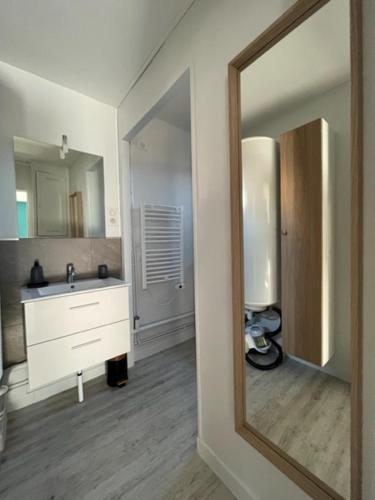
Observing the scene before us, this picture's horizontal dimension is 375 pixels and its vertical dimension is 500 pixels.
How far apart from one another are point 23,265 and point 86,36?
5.04ft

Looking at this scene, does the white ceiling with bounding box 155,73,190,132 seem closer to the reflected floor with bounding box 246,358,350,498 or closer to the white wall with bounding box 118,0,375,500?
Result: the white wall with bounding box 118,0,375,500

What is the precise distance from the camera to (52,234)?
1.72 m

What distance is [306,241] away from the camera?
30.0 inches

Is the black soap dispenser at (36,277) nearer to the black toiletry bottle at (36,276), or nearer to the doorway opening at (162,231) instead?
the black toiletry bottle at (36,276)

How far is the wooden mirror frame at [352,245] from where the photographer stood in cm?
55

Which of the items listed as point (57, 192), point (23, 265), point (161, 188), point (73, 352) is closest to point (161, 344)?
point (73, 352)

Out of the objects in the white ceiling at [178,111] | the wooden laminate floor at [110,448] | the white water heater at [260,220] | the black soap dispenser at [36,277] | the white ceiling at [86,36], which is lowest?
the wooden laminate floor at [110,448]

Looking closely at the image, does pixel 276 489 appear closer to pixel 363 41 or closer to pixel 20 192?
pixel 363 41

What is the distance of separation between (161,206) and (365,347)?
6.39 feet

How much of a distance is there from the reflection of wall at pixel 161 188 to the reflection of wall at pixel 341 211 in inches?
65.3

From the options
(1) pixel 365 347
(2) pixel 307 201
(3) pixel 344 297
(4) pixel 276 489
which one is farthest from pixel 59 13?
(4) pixel 276 489

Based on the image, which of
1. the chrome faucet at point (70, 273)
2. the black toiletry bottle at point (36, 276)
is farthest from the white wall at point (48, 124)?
the chrome faucet at point (70, 273)

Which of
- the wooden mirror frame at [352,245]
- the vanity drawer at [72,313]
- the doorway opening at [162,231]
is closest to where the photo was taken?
the wooden mirror frame at [352,245]

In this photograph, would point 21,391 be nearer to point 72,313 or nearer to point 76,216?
point 72,313
